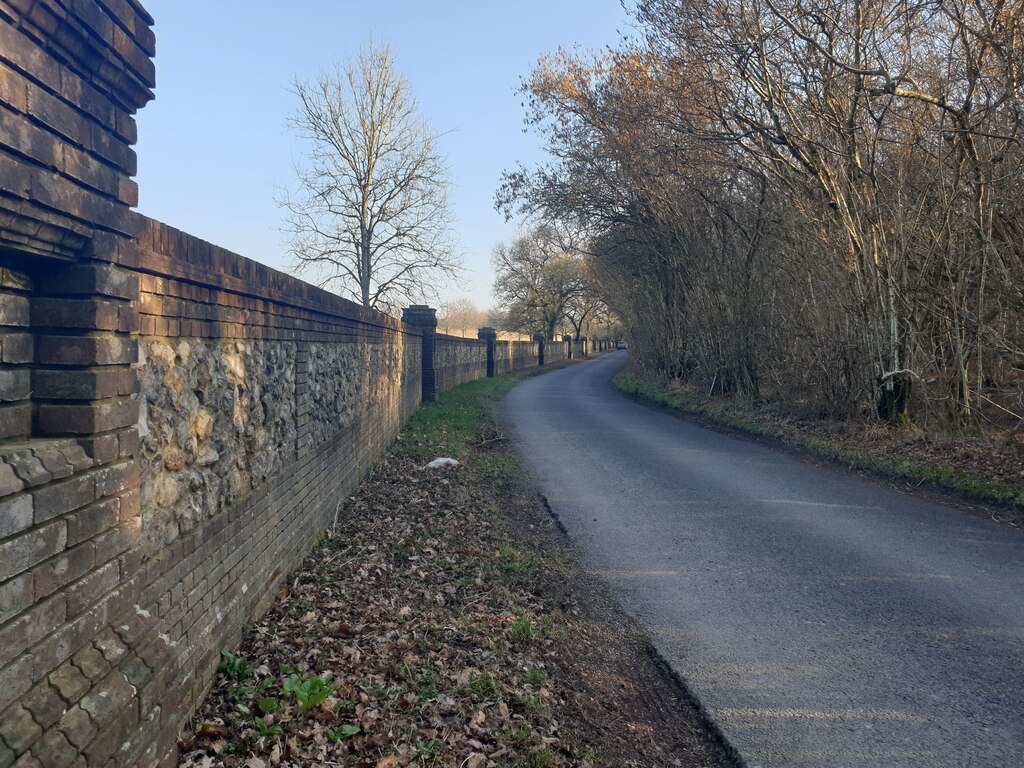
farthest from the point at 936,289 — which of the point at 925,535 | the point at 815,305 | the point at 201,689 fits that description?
the point at 201,689

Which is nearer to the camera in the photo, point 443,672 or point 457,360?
point 443,672

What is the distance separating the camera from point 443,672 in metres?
4.04

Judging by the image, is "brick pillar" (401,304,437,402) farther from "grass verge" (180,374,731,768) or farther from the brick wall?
the brick wall

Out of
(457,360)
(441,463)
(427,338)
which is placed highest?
(427,338)

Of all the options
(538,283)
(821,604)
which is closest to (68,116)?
(821,604)

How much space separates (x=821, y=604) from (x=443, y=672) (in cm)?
274

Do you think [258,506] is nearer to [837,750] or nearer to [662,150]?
[837,750]

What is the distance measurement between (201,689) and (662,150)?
1464 centimetres

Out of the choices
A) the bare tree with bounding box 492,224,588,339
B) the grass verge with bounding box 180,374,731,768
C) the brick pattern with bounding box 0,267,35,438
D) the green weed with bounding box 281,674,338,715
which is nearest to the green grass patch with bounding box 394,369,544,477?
the grass verge with bounding box 180,374,731,768

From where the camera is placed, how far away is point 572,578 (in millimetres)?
5938

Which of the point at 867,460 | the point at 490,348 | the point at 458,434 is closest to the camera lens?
the point at 867,460

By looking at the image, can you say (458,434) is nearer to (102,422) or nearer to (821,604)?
(821,604)

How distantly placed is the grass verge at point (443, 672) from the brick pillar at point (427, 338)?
14.6 m

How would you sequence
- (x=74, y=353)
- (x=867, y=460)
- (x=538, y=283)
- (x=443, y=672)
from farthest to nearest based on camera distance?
1. (x=538, y=283)
2. (x=867, y=460)
3. (x=443, y=672)
4. (x=74, y=353)
